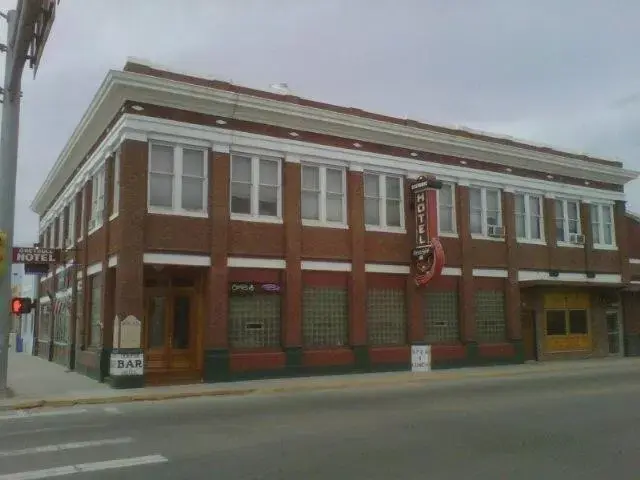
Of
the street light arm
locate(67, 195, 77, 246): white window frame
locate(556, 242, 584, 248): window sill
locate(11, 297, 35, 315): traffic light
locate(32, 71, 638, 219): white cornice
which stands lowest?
locate(11, 297, 35, 315): traffic light

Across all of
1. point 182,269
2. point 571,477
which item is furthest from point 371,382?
point 571,477

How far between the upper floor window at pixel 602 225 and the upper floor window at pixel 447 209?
8.33 metres

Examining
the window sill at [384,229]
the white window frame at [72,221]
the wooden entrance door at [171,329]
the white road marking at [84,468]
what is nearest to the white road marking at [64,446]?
the white road marking at [84,468]

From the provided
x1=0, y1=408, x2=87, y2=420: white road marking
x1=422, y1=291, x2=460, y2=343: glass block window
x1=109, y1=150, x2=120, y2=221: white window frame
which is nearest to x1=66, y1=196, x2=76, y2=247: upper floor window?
x1=109, y1=150, x2=120, y2=221: white window frame

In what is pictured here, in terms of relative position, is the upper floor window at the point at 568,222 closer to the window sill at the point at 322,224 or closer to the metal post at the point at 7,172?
the window sill at the point at 322,224

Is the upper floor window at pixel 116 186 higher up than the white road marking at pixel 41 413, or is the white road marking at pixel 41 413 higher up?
the upper floor window at pixel 116 186

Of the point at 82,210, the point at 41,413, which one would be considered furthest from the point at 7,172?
the point at 82,210

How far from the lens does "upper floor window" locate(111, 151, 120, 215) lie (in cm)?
1892

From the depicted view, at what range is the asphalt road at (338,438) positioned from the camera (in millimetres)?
7742

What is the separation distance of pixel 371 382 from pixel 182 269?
654 cm

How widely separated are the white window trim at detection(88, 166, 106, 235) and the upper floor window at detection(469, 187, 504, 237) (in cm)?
1343

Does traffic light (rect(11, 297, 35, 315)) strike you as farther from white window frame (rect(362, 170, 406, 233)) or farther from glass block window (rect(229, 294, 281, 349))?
white window frame (rect(362, 170, 406, 233))

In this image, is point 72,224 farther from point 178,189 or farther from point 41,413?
point 41,413

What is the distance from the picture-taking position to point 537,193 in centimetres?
2728
